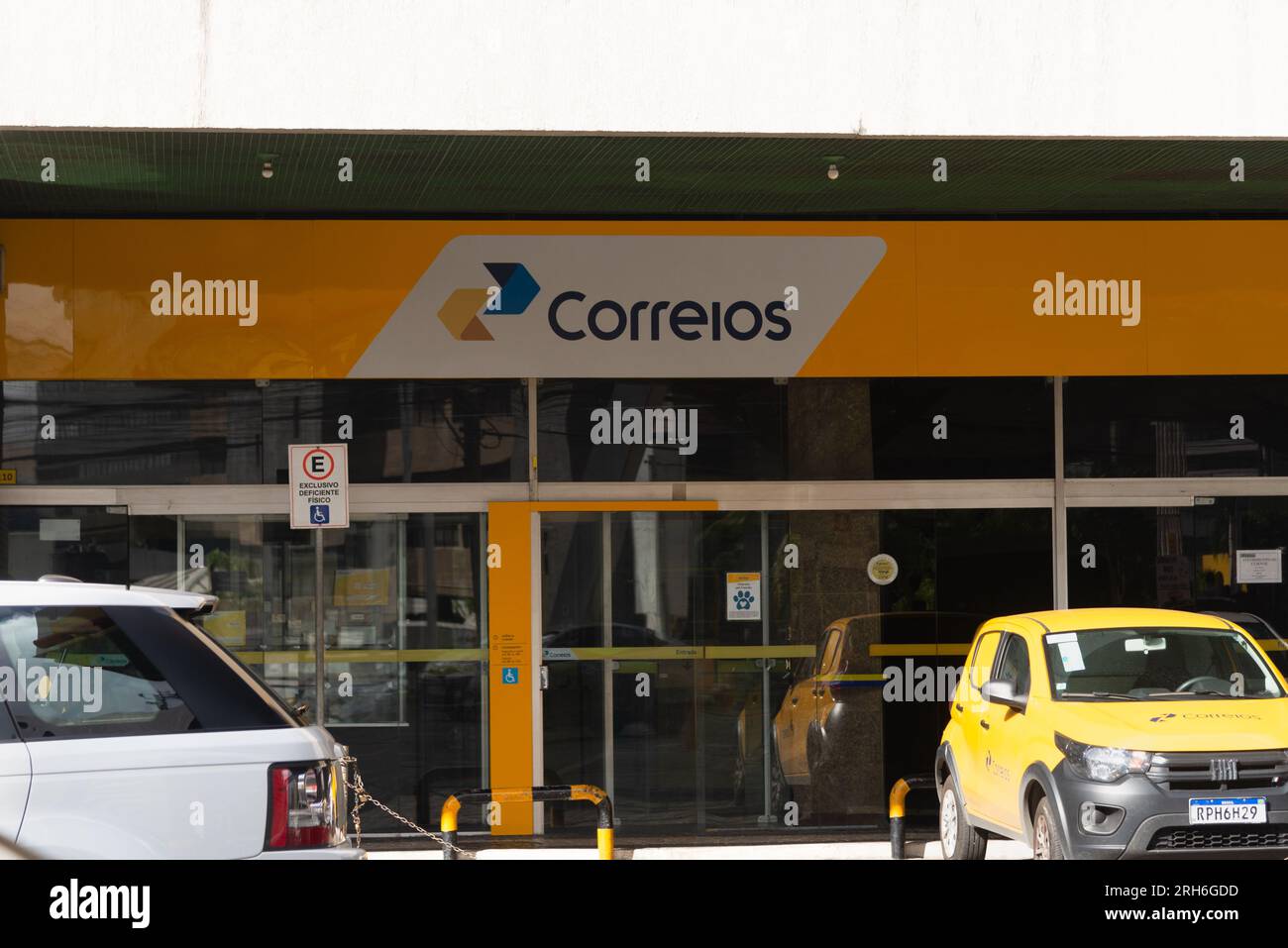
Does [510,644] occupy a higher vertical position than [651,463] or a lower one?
lower

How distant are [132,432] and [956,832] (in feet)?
23.5

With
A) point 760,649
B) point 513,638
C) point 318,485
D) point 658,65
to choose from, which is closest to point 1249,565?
point 760,649

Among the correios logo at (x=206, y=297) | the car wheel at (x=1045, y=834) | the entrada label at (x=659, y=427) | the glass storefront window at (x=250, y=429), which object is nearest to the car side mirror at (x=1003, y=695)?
the car wheel at (x=1045, y=834)

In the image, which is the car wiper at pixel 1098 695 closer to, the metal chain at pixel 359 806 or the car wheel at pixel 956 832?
the car wheel at pixel 956 832

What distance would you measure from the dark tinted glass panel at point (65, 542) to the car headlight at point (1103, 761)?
744 cm

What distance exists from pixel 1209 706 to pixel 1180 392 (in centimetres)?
434

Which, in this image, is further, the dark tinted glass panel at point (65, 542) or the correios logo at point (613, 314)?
the correios logo at point (613, 314)

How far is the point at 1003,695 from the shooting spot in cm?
877

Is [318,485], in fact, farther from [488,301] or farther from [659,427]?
[659,427]

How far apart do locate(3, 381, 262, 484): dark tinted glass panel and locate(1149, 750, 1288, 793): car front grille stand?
23.9ft

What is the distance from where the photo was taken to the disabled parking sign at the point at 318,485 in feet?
32.2

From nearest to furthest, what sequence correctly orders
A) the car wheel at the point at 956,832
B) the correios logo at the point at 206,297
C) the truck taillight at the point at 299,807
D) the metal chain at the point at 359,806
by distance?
the truck taillight at the point at 299,807, the metal chain at the point at 359,806, the car wheel at the point at 956,832, the correios logo at the point at 206,297

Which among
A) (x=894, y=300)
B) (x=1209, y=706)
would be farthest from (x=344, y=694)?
(x=1209, y=706)

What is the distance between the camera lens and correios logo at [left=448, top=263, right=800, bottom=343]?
11.4 m
